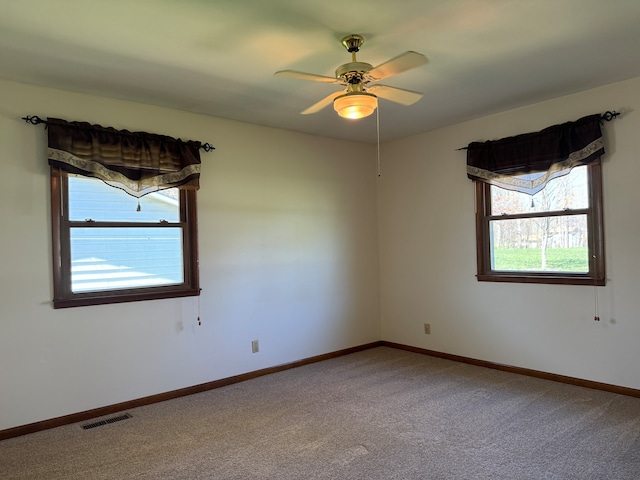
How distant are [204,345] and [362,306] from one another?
2.01 m

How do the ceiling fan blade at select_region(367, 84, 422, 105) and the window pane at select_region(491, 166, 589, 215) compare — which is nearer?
the ceiling fan blade at select_region(367, 84, 422, 105)

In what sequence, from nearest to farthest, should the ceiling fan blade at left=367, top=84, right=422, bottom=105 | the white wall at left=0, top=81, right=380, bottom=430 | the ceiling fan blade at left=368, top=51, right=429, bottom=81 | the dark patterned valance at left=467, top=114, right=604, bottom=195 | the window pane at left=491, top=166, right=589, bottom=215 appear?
the ceiling fan blade at left=368, top=51, right=429, bottom=81 → the ceiling fan blade at left=367, top=84, right=422, bottom=105 → the white wall at left=0, top=81, right=380, bottom=430 → the dark patterned valance at left=467, top=114, right=604, bottom=195 → the window pane at left=491, top=166, right=589, bottom=215

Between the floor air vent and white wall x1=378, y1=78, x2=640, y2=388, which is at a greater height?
white wall x1=378, y1=78, x2=640, y2=388

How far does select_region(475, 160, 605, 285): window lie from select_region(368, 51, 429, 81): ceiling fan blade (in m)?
2.19

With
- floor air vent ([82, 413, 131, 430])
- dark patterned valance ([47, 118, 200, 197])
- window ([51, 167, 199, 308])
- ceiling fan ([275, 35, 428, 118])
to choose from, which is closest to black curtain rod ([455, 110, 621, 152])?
ceiling fan ([275, 35, 428, 118])

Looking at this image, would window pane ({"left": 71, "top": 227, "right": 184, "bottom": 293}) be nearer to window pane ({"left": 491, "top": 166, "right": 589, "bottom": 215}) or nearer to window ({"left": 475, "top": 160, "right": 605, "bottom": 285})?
window ({"left": 475, "top": 160, "right": 605, "bottom": 285})

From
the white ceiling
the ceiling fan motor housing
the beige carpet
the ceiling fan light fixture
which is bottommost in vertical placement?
the beige carpet

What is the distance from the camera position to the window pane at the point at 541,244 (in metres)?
3.79

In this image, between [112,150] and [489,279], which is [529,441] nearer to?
[489,279]

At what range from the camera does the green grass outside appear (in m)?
3.78

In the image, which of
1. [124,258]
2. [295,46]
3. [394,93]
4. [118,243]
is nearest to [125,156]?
[118,243]

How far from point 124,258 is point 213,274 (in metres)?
0.78

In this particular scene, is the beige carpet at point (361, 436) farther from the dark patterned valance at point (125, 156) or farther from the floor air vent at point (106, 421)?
the dark patterned valance at point (125, 156)

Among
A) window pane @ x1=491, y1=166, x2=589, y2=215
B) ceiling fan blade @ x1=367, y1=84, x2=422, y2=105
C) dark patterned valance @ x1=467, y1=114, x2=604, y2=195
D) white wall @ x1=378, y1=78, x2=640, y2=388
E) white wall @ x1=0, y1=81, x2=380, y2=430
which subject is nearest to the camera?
ceiling fan blade @ x1=367, y1=84, x2=422, y2=105
